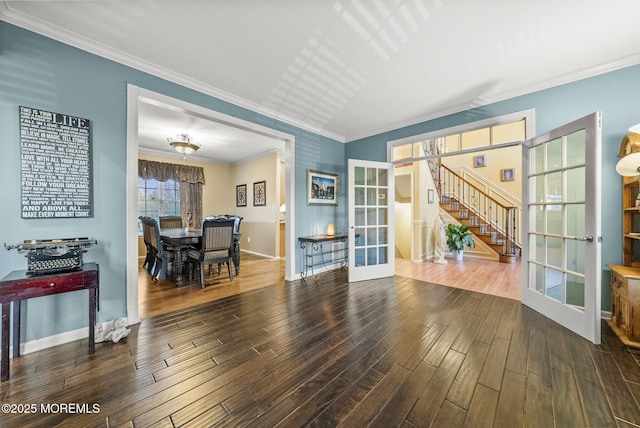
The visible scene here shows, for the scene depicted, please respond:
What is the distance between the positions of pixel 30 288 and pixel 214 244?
6.79ft

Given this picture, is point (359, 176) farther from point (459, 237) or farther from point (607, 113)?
point (459, 237)

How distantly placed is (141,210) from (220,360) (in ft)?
18.4

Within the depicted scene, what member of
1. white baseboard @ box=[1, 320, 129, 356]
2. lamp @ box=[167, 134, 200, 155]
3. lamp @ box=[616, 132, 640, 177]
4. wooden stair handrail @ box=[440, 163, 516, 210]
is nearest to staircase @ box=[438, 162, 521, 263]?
wooden stair handrail @ box=[440, 163, 516, 210]

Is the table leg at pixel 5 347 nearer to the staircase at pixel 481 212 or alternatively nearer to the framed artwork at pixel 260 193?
the framed artwork at pixel 260 193

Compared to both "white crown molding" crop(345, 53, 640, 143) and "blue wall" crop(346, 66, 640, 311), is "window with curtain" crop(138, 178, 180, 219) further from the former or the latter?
"blue wall" crop(346, 66, 640, 311)

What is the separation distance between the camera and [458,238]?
5391mm

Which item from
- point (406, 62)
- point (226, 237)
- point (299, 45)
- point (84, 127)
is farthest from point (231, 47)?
point (226, 237)

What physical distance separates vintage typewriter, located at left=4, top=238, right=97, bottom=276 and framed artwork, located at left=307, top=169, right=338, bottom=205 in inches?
115

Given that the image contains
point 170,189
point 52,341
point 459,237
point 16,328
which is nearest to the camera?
point 16,328

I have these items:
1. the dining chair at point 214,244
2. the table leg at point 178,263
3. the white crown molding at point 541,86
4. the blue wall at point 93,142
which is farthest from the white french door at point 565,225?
the table leg at point 178,263

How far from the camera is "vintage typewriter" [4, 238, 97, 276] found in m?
1.71

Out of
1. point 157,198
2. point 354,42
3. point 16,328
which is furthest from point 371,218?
point 157,198

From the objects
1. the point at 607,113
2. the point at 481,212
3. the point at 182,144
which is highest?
the point at 182,144

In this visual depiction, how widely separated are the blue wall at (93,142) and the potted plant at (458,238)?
231 inches
